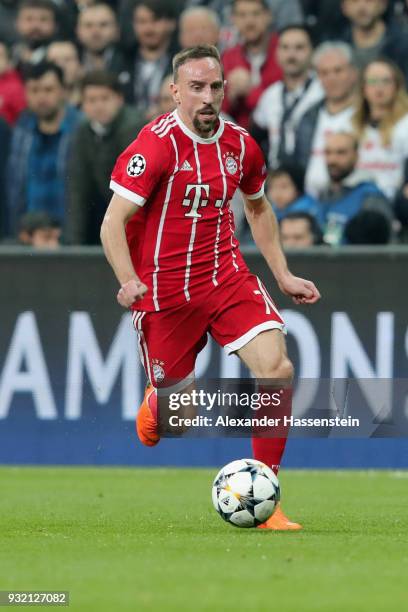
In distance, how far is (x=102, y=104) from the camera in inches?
563

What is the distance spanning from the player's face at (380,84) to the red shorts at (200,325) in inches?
207

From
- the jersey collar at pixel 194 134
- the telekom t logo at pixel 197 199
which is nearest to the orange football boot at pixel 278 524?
the telekom t logo at pixel 197 199

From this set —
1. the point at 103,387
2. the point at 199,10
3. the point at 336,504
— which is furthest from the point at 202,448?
the point at 199,10

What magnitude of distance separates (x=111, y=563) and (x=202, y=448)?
6.19 m

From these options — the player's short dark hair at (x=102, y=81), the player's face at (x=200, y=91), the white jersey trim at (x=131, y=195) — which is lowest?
the white jersey trim at (x=131, y=195)

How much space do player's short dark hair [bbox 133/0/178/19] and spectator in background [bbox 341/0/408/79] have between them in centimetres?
191

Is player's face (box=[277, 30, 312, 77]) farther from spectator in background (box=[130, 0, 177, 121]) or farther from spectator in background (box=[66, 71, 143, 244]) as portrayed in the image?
spectator in background (box=[66, 71, 143, 244])

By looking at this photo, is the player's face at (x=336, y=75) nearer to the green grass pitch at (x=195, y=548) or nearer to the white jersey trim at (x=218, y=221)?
the green grass pitch at (x=195, y=548)

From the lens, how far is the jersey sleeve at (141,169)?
27.4 feet

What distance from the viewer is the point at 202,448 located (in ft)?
42.4

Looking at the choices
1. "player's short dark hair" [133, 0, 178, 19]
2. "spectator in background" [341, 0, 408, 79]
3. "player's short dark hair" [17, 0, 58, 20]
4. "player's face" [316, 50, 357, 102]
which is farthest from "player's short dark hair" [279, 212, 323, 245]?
"player's short dark hair" [17, 0, 58, 20]

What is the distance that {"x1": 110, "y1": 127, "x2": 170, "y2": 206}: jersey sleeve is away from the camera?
8359 millimetres

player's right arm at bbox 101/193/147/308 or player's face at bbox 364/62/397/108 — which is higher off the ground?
player's face at bbox 364/62/397/108

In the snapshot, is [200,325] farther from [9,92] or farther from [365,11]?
[9,92]
